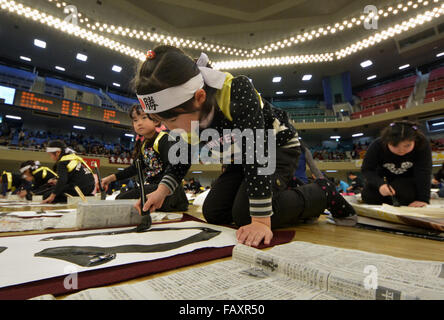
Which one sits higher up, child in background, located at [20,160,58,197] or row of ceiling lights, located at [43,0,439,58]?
row of ceiling lights, located at [43,0,439,58]

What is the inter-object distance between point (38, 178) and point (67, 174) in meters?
1.62

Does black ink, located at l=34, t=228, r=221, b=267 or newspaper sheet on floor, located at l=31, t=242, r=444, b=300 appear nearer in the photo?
newspaper sheet on floor, located at l=31, t=242, r=444, b=300

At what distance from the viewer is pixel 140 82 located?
2.77 feet

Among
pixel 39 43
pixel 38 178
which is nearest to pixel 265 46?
pixel 38 178

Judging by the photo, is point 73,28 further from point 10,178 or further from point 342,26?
point 342,26

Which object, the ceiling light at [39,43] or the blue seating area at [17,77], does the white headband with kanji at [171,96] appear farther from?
the blue seating area at [17,77]

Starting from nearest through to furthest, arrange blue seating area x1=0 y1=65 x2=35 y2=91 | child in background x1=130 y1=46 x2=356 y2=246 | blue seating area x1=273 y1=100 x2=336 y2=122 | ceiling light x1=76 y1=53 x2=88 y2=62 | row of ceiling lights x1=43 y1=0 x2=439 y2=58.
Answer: child in background x1=130 y1=46 x2=356 y2=246
row of ceiling lights x1=43 y1=0 x2=439 y2=58
ceiling light x1=76 y1=53 x2=88 y2=62
blue seating area x1=0 y1=65 x2=35 y2=91
blue seating area x1=273 y1=100 x2=336 y2=122

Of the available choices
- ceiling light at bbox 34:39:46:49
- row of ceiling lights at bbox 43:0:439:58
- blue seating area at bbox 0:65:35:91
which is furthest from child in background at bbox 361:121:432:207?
blue seating area at bbox 0:65:35:91

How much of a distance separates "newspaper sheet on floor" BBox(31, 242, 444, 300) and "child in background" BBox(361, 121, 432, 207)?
135 centimetres

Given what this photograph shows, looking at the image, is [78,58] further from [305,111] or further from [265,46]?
[305,111]

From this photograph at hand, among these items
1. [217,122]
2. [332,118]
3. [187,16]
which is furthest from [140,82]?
[332,118]

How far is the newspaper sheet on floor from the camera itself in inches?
14.0

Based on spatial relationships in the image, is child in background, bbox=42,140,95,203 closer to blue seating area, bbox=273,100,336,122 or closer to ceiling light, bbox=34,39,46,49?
ceiling light, bbox=34,39,46,49
